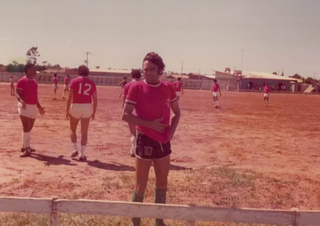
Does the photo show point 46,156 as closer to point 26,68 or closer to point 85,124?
point 85,124

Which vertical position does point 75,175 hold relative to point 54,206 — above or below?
below

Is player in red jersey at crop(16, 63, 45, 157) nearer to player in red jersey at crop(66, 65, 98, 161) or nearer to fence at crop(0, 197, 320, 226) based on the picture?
player in red jersey at crop(66, 65, 98, 161)

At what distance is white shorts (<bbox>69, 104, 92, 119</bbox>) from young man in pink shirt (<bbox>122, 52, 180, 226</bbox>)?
420 centimetres

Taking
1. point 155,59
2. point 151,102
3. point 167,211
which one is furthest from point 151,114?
point 167,211

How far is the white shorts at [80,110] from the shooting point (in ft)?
27.8

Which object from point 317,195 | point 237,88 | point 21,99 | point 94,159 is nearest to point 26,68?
point 21,99

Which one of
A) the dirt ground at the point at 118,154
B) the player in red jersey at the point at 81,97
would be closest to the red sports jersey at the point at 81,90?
the player in red jersey at the point at 81,97

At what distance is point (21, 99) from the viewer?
354 inches

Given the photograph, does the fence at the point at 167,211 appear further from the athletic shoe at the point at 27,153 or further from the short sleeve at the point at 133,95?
the athletic shoe at the point at 27,153

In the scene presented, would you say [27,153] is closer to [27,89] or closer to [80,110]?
[27,89]

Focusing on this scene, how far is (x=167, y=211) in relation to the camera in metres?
3.69

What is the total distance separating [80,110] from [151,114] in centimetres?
438

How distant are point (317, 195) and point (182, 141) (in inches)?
225

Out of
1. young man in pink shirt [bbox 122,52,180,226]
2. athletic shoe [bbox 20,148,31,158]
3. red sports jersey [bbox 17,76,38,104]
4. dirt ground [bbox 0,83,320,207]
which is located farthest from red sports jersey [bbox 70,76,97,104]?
young man in pink shirt [bbox 122,52,180,226]
